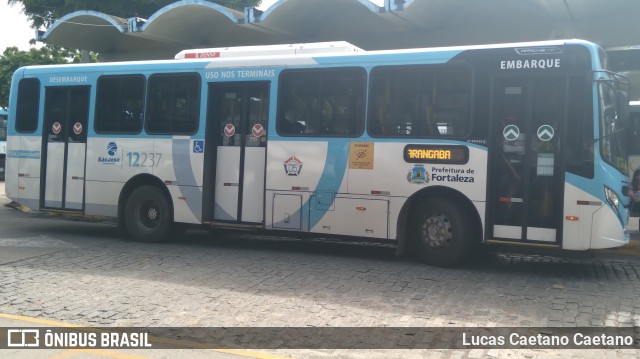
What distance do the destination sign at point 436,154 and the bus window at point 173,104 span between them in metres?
3.81

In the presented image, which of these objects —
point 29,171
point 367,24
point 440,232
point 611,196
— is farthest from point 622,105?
point 29,171

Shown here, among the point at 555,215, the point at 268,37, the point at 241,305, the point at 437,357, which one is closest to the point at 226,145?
the point at 241,305

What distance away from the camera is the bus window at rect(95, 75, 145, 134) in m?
10.6

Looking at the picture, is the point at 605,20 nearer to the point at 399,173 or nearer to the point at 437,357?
the point at 399,173

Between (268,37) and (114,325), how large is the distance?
1324 centimetres

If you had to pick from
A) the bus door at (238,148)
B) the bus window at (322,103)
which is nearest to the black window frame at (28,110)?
the bus door at (238,148)

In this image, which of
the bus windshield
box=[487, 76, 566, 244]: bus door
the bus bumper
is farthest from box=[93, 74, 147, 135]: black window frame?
the bus bumper

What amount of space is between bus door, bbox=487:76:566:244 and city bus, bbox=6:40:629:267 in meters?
0.02

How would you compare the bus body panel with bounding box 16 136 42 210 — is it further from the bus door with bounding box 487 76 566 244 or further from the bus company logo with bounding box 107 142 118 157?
the bus door with bounding box 487 76 566 244

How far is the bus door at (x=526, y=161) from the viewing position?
304 inches

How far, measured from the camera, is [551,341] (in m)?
5.32

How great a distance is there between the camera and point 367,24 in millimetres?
15914

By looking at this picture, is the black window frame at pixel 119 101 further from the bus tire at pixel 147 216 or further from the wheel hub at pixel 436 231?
the wheel hub at pixel 436 231

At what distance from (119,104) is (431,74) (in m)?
5.75
